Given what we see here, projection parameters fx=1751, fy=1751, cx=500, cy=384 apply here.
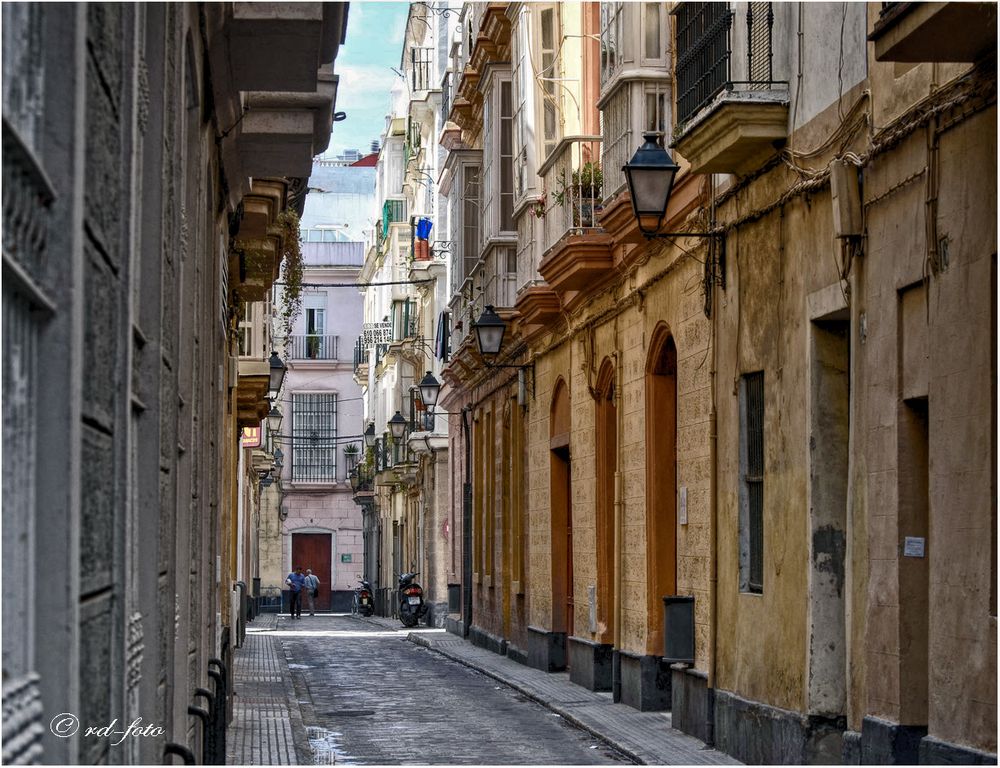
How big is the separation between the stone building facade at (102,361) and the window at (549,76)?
1408cm

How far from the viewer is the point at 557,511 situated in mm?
24406

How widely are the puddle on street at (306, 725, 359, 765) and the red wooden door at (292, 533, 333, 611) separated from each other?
5220 cm

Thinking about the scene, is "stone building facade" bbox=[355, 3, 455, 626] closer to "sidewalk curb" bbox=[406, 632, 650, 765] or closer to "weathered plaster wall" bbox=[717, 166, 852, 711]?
"sidewalk curb" bbox=[406, 632, 650, 765]

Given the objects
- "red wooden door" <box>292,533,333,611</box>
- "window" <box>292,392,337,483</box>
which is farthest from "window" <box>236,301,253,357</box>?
"window" <box>292,392,337,483</box>

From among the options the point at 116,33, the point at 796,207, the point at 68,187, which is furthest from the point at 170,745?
the point at 796,207

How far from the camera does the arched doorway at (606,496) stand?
20250mm

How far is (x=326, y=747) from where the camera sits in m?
15.4

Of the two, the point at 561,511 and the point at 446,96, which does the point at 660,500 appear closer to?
the point at 561,511

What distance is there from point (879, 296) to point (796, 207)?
6.24ft

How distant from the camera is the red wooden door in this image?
227ft

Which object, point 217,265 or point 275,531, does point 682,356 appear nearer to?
point 217,265

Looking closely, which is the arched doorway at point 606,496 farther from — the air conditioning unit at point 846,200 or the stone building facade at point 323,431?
the stone building facade at point 323,431

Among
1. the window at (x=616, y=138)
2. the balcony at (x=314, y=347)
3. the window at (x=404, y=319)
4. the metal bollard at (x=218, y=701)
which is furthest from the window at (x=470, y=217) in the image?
the balcony at (x=314, y=347)

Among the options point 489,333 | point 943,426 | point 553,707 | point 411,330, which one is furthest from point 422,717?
point 411,330
